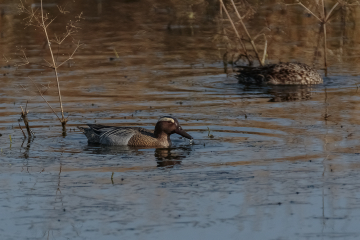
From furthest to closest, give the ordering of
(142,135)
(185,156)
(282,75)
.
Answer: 1. (282,75)
2. (142,135)
3. (185,156)

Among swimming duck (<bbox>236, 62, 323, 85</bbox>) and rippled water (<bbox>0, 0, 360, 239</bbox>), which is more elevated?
swimming duck (<bbox>236, 62, 323, 85</bbox>)

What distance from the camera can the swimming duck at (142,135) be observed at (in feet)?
34.8

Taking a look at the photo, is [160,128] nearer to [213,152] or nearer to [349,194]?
[213,152]

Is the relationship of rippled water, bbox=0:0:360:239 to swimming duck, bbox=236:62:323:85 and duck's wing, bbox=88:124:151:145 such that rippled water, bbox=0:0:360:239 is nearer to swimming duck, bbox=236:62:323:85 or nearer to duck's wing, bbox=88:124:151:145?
duck's wing, bbox=88:124:151:145

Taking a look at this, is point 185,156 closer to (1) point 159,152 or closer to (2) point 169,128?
(1) point 159,152

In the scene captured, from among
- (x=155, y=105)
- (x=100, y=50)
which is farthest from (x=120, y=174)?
(x=100, y=50)

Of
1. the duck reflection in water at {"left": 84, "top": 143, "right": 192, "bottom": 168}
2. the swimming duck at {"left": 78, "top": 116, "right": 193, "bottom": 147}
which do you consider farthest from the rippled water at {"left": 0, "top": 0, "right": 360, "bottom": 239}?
the swimming duck at {"left": 78, "top": 116, "right": 193, "bottom": 147}

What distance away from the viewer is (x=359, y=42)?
21.7 meters

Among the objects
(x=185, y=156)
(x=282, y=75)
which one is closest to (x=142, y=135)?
(x=185, y=156)

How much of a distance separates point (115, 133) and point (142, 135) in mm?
418

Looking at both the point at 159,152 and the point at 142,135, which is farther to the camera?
the point at 142,135

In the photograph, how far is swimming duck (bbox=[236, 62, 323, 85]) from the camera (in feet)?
52.9

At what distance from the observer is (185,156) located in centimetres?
988

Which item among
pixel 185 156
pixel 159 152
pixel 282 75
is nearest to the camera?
pixel 185 156
